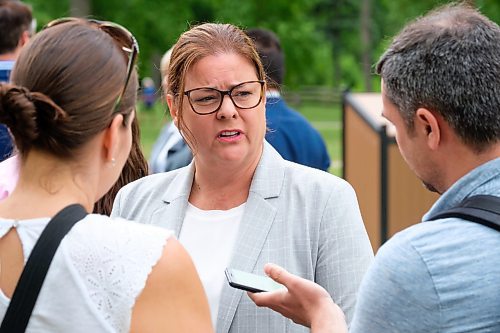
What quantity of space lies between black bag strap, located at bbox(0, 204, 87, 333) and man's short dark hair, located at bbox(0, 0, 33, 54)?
132 inches

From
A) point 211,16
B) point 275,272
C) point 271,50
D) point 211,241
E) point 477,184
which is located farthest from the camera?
point 211,16

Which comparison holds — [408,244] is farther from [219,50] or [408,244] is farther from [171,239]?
[219,50]

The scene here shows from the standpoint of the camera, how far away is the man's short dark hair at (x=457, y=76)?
2.17 meters

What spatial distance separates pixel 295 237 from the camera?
124 inches

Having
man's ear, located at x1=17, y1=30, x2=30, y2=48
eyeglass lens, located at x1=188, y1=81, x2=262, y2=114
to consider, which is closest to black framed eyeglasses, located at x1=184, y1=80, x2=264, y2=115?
eyeglass lens, located at x1=188, y1=81, x2=262, y2=114

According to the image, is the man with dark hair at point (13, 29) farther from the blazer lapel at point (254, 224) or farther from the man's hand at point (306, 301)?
the man's hand at point (306, 301)

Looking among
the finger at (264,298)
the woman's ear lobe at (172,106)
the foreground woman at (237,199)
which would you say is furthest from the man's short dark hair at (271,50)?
the finger at (264,298)

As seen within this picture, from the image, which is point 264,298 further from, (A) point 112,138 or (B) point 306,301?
(A) point 112,138

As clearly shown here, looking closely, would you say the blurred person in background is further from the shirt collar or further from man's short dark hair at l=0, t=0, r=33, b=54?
the shirt collar

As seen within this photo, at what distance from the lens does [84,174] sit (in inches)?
87.7

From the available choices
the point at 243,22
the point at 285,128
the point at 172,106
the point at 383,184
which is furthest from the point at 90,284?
the point at 243,22

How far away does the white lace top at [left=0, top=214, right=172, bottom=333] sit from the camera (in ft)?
6.81

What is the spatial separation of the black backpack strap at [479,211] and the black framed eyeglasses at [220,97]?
135 centimetres

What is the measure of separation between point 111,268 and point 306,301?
642 millimetres
